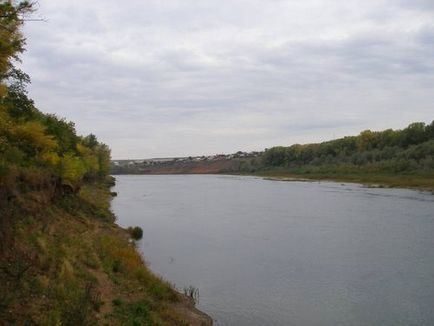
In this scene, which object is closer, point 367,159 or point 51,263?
point 51,263

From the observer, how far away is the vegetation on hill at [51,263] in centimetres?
1073

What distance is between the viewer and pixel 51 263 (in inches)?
515

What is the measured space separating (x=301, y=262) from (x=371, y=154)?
8865cm

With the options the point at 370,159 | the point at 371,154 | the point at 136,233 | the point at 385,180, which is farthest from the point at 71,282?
the point at 371,154

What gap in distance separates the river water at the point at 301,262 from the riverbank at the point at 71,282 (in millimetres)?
1988

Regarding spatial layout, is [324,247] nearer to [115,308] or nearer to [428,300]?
[428,300]

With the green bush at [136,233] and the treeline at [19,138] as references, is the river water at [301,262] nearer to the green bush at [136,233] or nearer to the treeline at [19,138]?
the green bush at [136,233]

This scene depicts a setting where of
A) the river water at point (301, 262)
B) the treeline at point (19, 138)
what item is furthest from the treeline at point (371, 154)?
the treeline at point (19, 138)

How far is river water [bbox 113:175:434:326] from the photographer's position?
15.9 metres

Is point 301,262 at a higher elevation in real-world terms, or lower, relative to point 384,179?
lower

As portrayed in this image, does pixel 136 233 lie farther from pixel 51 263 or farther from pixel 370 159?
pixel 370 159

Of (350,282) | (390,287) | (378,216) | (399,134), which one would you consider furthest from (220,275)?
(399,134)

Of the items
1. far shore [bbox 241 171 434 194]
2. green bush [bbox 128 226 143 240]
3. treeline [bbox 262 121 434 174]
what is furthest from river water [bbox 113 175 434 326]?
treeline [bbox 262 121 434 174]

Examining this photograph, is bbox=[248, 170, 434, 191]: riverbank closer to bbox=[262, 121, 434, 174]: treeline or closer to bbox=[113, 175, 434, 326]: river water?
bbox=[262, 121, 434, 174]: treeline
